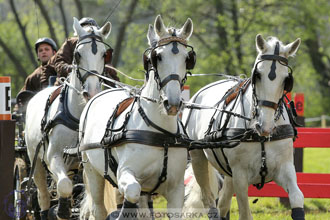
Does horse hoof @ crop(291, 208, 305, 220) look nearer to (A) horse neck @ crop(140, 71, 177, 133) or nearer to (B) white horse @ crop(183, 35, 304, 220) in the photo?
(B) white horse @ crop(183, 35, 304, 220)

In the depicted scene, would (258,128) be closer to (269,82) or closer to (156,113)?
(269,82)

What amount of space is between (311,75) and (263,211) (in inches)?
961

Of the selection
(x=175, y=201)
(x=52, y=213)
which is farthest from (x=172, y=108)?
(x=52, y=213)

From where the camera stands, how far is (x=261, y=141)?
6.79 meters

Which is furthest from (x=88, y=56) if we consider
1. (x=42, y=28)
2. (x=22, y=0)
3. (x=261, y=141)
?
(x=22, y=0)

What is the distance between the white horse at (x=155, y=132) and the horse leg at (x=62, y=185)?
109cm

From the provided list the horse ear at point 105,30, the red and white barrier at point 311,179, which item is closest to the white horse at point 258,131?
the horse ear at point 105,30

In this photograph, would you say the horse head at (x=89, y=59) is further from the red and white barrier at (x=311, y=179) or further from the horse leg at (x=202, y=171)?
the red and white barrier at (x=311, y=179)

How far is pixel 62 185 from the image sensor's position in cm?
747

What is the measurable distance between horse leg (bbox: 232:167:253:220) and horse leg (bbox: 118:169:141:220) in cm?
134

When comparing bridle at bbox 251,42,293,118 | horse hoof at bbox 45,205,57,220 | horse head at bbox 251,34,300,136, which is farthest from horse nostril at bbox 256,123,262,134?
horse hoof at bbox 45,205,57,220

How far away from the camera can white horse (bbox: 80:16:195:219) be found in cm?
577

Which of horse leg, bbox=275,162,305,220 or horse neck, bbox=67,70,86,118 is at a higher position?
horse neck, bbox=67,70,86,118

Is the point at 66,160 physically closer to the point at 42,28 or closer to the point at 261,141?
the point at 261,141
